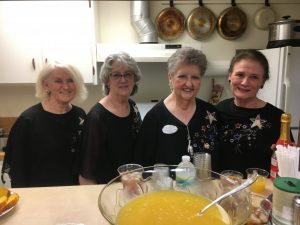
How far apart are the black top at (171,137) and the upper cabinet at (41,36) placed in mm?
1370

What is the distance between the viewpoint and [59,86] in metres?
1.63

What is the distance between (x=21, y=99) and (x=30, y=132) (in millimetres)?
1658

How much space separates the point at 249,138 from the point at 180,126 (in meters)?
0.38

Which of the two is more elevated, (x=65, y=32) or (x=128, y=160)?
(x=65, y=32)

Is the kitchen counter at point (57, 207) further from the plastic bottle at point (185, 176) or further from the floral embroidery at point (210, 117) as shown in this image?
the floral embroidery at point (210, 117)

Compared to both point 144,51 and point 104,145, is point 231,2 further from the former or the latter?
point 104,145

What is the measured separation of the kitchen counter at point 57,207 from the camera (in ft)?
2.80

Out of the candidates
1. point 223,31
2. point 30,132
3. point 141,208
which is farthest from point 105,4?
point 141,208

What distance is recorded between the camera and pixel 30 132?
1.54 metres

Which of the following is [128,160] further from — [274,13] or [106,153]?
[274,13]

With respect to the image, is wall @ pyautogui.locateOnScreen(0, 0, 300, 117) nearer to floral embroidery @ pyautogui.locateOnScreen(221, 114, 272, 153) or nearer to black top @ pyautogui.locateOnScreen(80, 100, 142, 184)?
black top @ pyautogui.locateOnScreen(80, 100, 142, 184)

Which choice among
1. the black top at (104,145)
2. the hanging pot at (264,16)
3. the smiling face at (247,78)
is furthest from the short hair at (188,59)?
the hanging pot at (264,16)

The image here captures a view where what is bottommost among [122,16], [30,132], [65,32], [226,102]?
[30,132]

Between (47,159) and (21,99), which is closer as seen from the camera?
(47,159)
